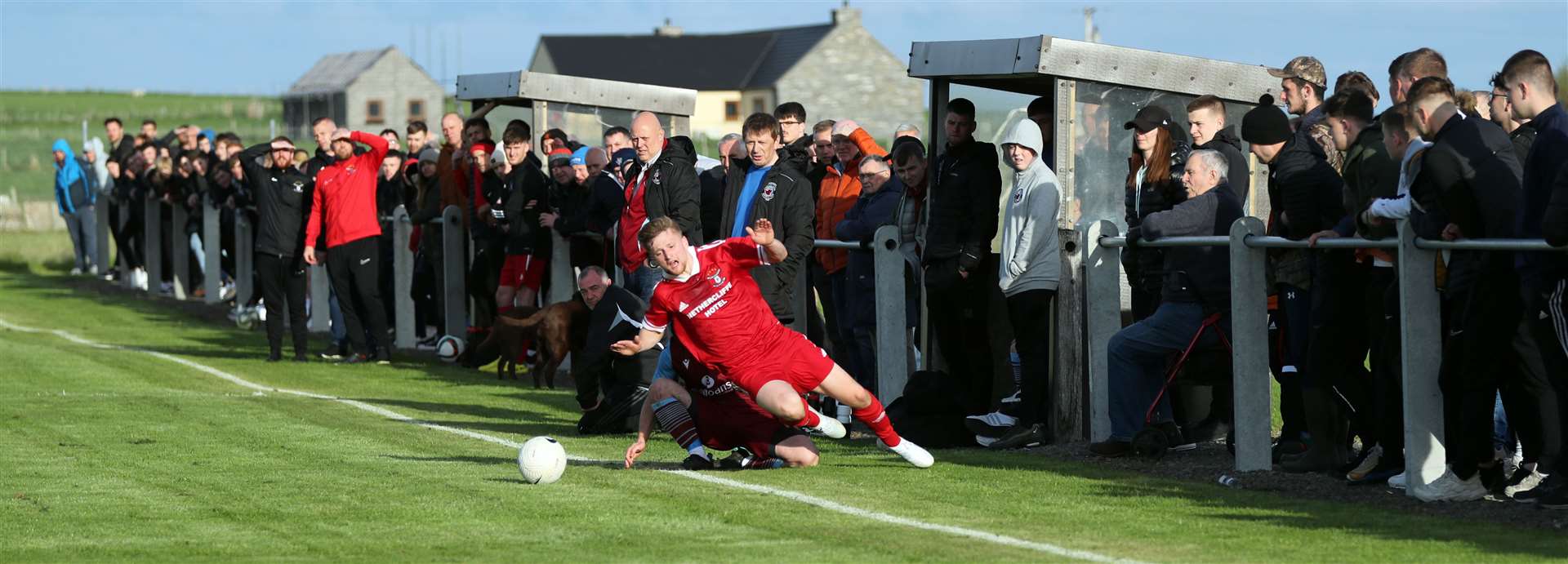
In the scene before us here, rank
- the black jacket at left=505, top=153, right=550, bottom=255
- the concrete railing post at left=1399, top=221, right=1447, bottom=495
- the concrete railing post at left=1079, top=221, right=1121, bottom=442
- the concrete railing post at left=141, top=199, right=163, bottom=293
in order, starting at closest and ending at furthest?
1. the concrete railing post at left=1399, top=221, right=1447, bottom=495
2. the concrete railing post at left=1079, top=221, right=1121, bottom=442
3. the black jacket at left=505, top=153, right=550, bottom=255
4. the concrete railing post at left=141, top=199, right=163, bottom=293

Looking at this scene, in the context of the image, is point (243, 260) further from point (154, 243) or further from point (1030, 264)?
point (1030, 264)

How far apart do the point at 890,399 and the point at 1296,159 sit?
12.9 feet

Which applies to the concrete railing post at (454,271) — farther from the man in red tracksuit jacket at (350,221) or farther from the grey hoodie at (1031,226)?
the grey hoodie at (1031,226)

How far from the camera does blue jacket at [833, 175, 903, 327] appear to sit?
13.3 meters

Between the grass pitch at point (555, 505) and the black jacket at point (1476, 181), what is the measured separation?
1237 mm

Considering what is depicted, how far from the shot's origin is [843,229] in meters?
13.4

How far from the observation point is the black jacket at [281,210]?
19.7 m

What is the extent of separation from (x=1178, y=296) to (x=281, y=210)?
11421 millimetres

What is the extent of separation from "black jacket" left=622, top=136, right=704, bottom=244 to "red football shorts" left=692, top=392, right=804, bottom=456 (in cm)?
320

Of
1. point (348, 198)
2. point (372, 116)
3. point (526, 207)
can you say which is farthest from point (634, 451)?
point (372, 116)

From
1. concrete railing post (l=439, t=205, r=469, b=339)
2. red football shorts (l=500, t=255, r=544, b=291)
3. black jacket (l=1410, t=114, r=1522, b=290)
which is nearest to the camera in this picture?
black jacket (l=1410, t=114, r=1522, b=290)

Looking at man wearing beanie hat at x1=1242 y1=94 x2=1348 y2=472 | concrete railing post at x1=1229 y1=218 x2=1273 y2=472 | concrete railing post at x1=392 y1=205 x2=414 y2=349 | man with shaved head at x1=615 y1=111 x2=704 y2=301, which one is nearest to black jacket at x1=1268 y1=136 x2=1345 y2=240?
man wearing beanie hat at x1=1242 y1=94 x2=1348 y2=472

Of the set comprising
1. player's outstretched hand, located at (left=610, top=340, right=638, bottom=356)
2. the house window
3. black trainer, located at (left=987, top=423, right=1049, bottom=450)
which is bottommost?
black trainer, located at (left=987, top=423, right=1049, bottom=450)

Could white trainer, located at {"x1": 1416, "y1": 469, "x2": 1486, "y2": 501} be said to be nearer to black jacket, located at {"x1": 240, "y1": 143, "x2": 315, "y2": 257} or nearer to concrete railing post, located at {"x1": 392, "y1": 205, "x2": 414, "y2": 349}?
black jacket, located at {"x1": 240, "y1": 143, "x2": 315, "y2": 257}
